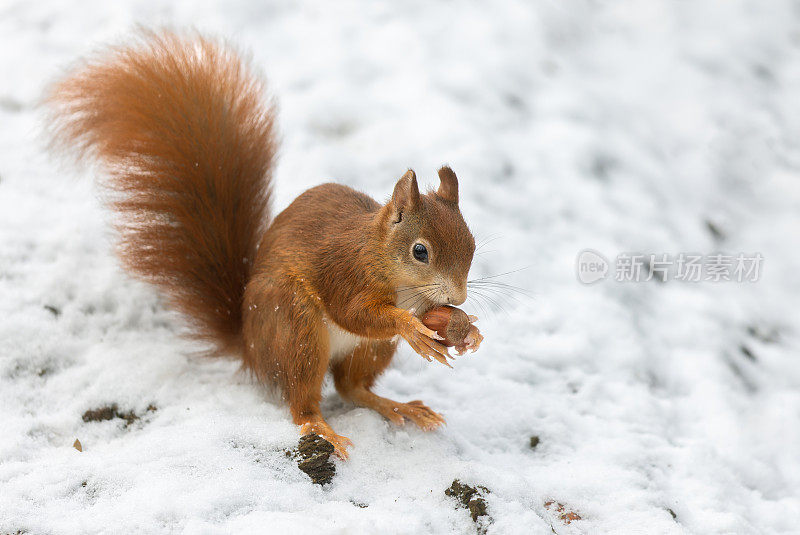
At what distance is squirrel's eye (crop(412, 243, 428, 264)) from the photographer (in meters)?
1.78

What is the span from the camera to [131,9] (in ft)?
11.9

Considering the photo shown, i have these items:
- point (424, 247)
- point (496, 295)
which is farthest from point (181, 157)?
point (496, 295)

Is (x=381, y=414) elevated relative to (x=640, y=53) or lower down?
lower down

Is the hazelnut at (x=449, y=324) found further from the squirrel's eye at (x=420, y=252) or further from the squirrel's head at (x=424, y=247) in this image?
the squirrel's eye at (x=420, y=252)

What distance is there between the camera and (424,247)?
178 centimetres

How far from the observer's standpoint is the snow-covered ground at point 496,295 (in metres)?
1.78

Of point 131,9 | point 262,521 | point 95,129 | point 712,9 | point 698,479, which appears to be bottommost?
point 698,479

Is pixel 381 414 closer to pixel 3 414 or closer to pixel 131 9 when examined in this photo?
pixel 3 414

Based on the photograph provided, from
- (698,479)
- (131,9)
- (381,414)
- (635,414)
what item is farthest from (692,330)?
(131,9)

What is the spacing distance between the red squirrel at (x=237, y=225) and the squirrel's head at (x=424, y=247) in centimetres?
1

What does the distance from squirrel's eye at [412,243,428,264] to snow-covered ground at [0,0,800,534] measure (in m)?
0.54

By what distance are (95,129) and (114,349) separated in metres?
0.66

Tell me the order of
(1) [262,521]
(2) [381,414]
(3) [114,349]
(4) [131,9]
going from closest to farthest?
(1) [262,521]
(2) [381,414]
(3) [114,349]
(4) [131,9]

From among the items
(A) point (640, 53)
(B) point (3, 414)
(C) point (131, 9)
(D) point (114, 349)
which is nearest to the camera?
(B) point (3, 414)
